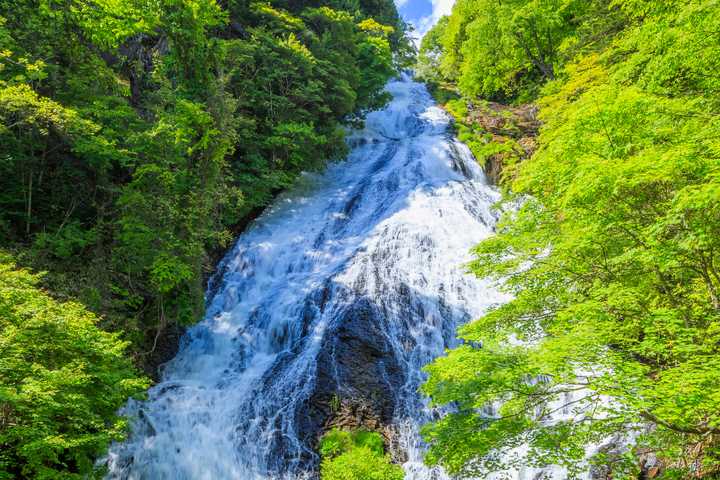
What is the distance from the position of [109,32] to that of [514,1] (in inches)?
687

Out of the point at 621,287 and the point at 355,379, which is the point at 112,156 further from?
the point at 621,287

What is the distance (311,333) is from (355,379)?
67.3 inches

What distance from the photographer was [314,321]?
1020 centimetres

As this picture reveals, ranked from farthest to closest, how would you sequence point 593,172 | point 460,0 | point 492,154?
1. point 460,0
2. point 492,154
3. point 593,172

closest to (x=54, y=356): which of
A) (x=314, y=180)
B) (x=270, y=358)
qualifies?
(x=270, y=358)

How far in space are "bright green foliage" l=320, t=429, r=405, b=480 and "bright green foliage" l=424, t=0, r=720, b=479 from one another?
2.03 m

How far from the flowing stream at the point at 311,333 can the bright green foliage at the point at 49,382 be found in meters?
2.35

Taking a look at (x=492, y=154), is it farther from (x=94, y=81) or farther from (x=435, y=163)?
(x=94, y=81)

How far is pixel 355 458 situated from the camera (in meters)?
6.71

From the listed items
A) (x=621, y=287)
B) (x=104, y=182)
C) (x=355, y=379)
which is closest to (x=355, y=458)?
(x=355, y=379)

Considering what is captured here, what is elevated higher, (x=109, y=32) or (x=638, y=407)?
(x=109, y=32)

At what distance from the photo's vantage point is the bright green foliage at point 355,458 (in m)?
6.34

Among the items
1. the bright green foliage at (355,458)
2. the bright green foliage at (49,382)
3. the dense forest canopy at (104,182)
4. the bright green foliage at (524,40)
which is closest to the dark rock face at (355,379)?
the bright green foliage at (355,458)

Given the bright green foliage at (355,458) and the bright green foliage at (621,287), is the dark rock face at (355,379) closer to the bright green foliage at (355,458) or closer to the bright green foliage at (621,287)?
the bright green foliage at (355,458)
